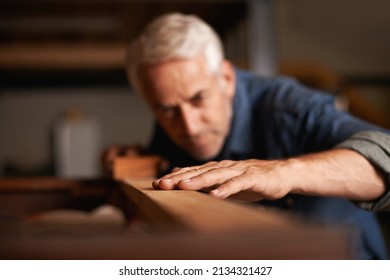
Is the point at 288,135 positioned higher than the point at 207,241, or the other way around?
the point at 207,241

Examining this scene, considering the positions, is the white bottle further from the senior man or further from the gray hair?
the gray hair

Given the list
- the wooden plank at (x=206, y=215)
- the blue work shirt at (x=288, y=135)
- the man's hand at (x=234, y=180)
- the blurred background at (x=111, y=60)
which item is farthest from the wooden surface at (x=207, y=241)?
the blurred background at (x=111, y=60)

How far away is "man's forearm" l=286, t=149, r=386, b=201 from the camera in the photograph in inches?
22.3

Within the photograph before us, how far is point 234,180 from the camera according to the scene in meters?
0.45

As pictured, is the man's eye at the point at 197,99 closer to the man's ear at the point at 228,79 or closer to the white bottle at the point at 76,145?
the man's ear at the point at 228,79

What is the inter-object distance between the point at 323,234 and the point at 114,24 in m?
2.09

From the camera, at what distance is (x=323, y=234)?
0.72 feet

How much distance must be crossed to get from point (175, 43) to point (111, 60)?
158 cm

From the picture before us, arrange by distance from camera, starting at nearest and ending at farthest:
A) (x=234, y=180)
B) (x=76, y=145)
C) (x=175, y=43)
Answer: (x=234, y=180), (x=175, y=43), (x=76, y=145)

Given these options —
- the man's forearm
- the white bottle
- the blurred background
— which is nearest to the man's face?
the man's forearm

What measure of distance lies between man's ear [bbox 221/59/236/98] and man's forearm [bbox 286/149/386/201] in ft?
1.30

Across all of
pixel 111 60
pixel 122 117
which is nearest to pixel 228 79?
pixel 111 60

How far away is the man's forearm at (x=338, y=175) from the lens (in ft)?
1.86

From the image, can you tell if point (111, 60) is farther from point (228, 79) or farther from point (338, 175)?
point (338, 175)
